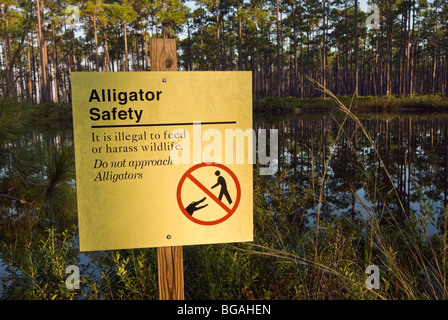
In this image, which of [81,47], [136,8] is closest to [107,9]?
[136,8]

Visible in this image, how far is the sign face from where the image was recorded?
6.01 ft

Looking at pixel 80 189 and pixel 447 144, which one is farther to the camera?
pixel 447 144

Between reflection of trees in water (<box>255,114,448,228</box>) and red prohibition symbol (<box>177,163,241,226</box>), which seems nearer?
red prohibition symbol (<box>177,163,241,226</box>)

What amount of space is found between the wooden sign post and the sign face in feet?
0.30

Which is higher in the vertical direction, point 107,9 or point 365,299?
point 107,9

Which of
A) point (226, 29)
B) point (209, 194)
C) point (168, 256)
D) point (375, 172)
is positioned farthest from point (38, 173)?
point (226, 29)

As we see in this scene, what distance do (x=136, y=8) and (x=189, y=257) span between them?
4154 centimetres

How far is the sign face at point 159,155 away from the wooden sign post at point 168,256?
0.09m

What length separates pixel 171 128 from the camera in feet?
6.15

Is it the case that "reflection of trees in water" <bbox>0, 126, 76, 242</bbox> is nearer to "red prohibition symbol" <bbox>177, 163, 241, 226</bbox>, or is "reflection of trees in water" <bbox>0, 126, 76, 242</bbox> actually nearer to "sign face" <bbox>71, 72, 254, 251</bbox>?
"sign face" <bbox>71, 72, 254, 251</bbox>

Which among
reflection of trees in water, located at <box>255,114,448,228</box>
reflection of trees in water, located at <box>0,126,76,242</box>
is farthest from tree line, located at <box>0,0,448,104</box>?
reflection of trees in water, located at <box>0,126,76,242</box>

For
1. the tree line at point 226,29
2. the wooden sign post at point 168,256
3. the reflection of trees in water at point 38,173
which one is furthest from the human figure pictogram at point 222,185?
the tree line at point 226,29
